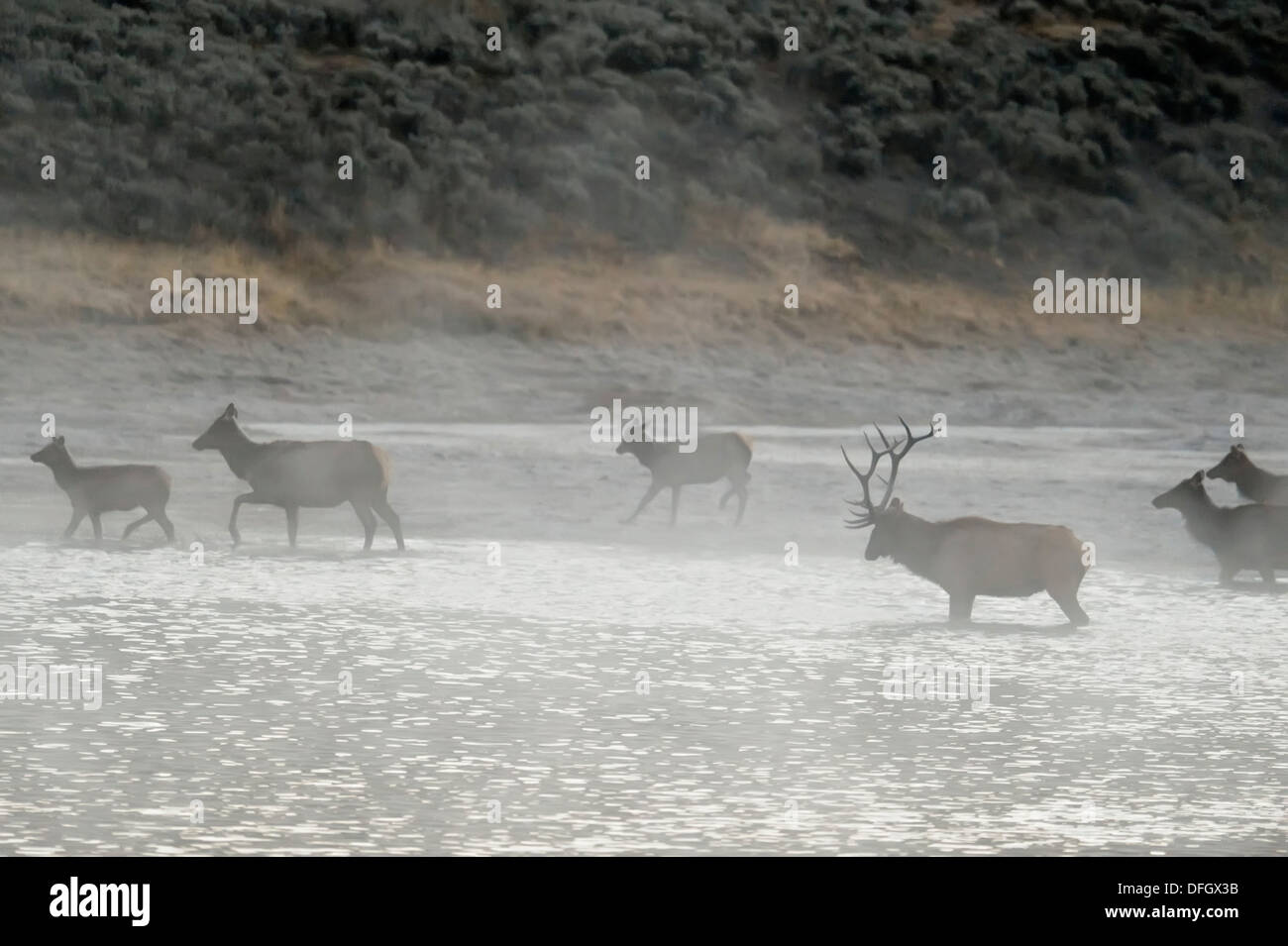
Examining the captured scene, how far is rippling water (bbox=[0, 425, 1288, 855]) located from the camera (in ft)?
21.9

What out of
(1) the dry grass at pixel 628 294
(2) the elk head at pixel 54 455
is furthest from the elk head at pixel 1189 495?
(1) the dry grass at pixel 628 294

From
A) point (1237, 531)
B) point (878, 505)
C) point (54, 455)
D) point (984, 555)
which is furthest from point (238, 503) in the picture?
point (1237, 531)

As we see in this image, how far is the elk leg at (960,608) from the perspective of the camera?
34.9 feet

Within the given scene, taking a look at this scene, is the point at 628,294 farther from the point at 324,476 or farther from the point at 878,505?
the point at 324,476

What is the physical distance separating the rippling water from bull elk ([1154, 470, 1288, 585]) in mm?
201

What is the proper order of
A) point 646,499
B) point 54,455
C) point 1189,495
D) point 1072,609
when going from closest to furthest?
point 1072,609, point 1189,495, point 54,455, point 646,499

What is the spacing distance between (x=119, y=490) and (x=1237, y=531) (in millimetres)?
6512

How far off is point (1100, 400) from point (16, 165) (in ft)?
49.3

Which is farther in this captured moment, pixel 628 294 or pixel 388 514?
pixel 628 294

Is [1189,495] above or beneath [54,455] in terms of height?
beneath

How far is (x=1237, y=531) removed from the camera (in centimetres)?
1263

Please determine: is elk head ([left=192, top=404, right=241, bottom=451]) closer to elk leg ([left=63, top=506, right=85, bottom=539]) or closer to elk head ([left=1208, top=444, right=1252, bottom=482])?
elk leg ([left=63, top=506, right=85, bottom=539])

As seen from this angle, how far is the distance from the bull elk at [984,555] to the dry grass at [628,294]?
17.2 m

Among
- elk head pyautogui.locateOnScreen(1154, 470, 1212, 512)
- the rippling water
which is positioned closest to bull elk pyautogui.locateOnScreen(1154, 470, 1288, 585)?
elk head pyautogui.locateOnScreen(1154, 470, 1212, 512)
